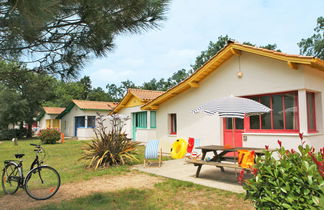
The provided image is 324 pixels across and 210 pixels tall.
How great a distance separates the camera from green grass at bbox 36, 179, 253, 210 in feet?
17.0

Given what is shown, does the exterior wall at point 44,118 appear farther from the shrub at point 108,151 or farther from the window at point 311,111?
the window at point 311,111

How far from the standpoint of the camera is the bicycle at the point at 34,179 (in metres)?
5.83

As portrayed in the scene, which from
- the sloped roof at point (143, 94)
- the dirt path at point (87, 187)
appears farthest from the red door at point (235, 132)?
the sloped roof at point (143, 94)

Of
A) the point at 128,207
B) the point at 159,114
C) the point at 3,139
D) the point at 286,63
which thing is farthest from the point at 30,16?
the point at 3,139

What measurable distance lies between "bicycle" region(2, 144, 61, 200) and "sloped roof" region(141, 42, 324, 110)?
7.82 metres

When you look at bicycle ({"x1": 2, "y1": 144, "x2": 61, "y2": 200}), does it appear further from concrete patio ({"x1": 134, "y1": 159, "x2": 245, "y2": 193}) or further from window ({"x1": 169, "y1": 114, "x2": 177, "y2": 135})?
window ({"x1": 169, "y1": 114, "x2": 177, "y2": 135})

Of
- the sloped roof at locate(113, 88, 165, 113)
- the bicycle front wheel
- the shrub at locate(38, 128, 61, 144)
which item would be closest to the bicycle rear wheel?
the bicycle front wheel

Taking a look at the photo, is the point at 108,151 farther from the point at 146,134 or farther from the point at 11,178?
the point at 146,134

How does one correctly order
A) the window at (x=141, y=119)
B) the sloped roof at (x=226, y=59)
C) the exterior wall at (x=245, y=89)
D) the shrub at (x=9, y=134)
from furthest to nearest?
the shrub at (x=9, y=134), the window at (x=141, y=119), the exterior wall at (x=245, y=89), the sloped roof at (x=226, y=59)

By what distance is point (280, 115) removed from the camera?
9.91 m

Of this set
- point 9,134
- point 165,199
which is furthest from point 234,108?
point 9,134

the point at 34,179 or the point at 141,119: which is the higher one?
the point at 141,119

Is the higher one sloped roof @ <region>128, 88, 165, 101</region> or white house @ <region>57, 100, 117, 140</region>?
sloped roof @ <region>128, 88, 165, 101</region>

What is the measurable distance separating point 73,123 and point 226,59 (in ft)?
81.2
